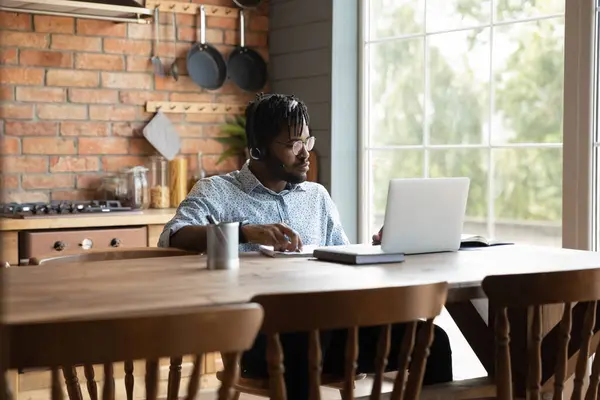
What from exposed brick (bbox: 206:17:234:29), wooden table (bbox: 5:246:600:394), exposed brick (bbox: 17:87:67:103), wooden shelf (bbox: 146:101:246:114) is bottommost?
wooden table (bbox: 5:246:600:394)

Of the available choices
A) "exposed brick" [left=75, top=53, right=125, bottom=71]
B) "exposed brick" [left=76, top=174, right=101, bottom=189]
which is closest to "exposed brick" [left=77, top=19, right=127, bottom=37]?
"exposed brick" [left=75, top=53, right=125, bottom=71]

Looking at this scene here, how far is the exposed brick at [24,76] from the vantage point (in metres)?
4.24

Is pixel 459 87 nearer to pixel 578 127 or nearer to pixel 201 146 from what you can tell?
pixel 578 127

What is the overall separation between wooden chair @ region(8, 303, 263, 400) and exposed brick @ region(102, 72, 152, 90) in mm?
3299

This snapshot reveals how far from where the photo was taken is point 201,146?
484cm

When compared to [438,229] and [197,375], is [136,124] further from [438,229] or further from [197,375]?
[197,375]

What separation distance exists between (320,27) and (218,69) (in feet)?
2.22

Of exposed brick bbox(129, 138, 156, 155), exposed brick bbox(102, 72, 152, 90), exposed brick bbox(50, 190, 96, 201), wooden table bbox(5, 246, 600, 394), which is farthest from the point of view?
exposed brick bbox(129, 138, 156, 155)

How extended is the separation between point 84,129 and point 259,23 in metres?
1.26

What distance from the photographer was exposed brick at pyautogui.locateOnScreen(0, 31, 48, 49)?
421 cm

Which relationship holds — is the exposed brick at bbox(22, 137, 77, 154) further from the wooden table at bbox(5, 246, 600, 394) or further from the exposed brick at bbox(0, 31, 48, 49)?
the wooden table at bbox(5, 246, 600, 394)

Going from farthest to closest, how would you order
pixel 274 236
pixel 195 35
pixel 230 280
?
pixel 195 35
pixel 274 236
pixel 230 280

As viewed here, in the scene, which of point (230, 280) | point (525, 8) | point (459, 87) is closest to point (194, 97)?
point (459, 87)

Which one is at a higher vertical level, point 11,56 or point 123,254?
point 11,56
